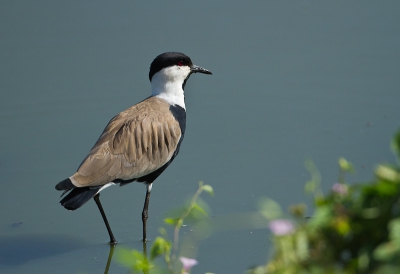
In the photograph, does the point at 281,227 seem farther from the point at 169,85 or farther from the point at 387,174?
the point at 169,85

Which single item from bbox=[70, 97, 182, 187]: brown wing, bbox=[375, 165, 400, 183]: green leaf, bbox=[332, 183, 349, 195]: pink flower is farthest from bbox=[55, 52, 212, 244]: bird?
bbox=[375, 165, 400, 183]: green leaf

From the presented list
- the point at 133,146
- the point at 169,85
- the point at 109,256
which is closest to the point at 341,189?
the point at 109,256

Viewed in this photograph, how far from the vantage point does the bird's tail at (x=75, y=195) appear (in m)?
4.05

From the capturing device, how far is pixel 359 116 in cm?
571

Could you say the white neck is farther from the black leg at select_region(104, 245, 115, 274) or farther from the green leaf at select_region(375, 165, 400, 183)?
the green leaf at select_region(375, 165, 400, 183)

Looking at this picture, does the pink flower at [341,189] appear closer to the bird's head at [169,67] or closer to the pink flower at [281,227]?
the pink flower at [281,227]

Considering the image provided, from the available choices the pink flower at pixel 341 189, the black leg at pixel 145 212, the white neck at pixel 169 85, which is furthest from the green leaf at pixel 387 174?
the white neck at pixel 169 85

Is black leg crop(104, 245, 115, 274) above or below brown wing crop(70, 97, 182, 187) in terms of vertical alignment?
below

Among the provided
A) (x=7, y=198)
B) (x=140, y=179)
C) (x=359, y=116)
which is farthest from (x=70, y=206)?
(x=359, y=116)

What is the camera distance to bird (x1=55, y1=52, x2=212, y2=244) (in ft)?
13.8

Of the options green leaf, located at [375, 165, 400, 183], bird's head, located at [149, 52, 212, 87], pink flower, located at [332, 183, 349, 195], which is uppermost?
bird's head, located at [149, 52, 212, 87]

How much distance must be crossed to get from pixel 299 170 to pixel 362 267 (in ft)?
11.7

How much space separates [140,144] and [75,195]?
2.27 ft

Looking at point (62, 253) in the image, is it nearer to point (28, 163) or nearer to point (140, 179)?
point (140, 179)
